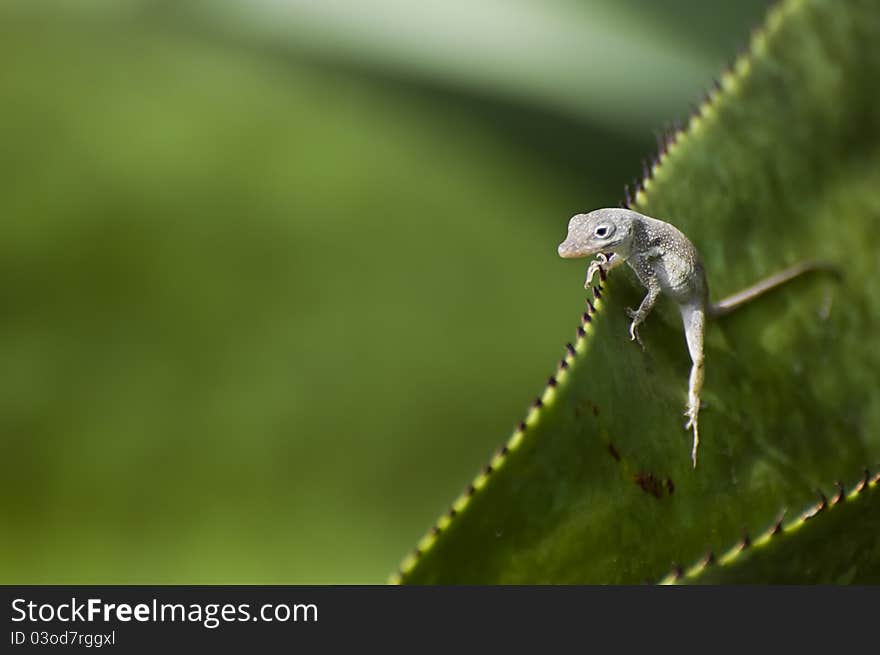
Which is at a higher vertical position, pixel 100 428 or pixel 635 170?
pixel 635 170

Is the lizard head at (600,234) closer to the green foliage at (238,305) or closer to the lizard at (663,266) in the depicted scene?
the lizard at (663,266)

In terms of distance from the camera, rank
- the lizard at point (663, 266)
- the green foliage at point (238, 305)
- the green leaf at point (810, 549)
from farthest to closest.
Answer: the green foliage at point (238, 305) → the lizard at point (663, 266) → the green leaf at point (810, 549)

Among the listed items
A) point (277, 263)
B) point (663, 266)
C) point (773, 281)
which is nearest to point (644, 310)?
point (663, 266)

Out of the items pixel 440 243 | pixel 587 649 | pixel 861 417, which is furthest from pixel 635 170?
pixel 587 649

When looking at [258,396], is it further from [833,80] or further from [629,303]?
[833,80]

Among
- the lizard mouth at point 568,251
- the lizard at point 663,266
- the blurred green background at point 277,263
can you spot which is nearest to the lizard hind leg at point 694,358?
the lizard at point 663,266
